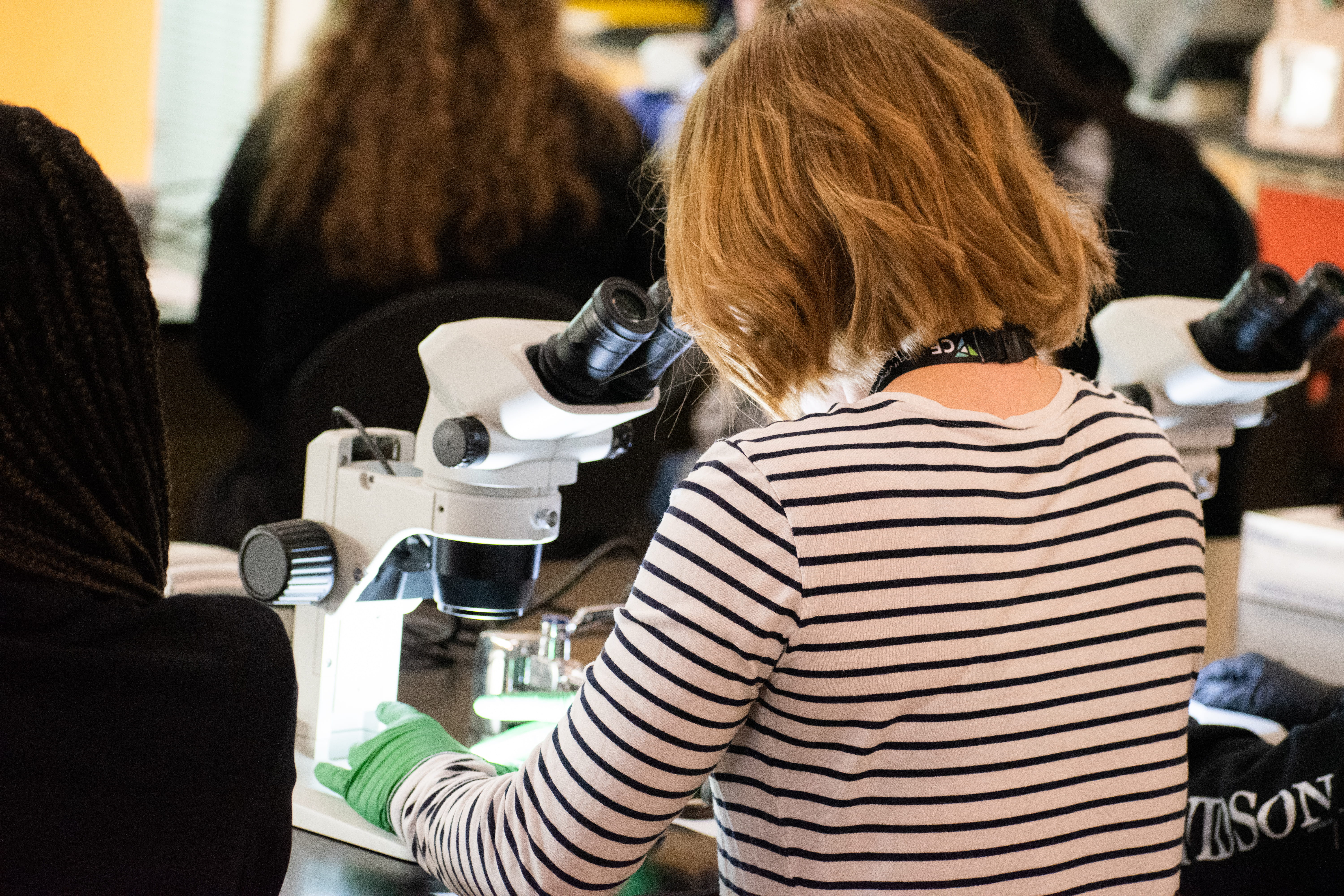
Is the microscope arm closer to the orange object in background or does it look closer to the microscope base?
the microscope base

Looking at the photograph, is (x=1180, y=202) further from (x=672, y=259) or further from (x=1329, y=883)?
(x=672, y=259)

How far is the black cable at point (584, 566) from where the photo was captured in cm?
155

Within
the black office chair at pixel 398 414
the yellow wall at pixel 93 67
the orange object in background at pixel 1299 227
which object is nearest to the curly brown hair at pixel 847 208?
the black office chair at pixel 398 414

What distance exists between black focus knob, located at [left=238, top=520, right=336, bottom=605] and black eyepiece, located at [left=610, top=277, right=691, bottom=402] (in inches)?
11.3

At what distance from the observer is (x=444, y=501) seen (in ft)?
3.46

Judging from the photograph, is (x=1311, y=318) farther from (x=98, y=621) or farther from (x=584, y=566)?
(x=98, y=621)

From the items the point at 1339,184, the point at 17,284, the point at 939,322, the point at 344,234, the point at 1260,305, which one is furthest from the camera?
the point at 1339,184

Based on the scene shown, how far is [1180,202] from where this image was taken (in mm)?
2156

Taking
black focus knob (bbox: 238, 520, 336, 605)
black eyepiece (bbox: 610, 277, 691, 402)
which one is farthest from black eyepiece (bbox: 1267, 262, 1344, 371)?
black focus knob (bbox: 238, 520, 336, 605)

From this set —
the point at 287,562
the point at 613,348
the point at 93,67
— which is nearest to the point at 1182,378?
the point at 613,348

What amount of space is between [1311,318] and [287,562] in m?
1.01

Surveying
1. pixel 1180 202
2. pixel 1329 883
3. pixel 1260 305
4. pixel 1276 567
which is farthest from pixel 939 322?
pixel 1180 202

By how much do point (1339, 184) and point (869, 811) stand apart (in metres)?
2.78

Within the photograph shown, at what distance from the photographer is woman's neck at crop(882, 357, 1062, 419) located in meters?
0.89
